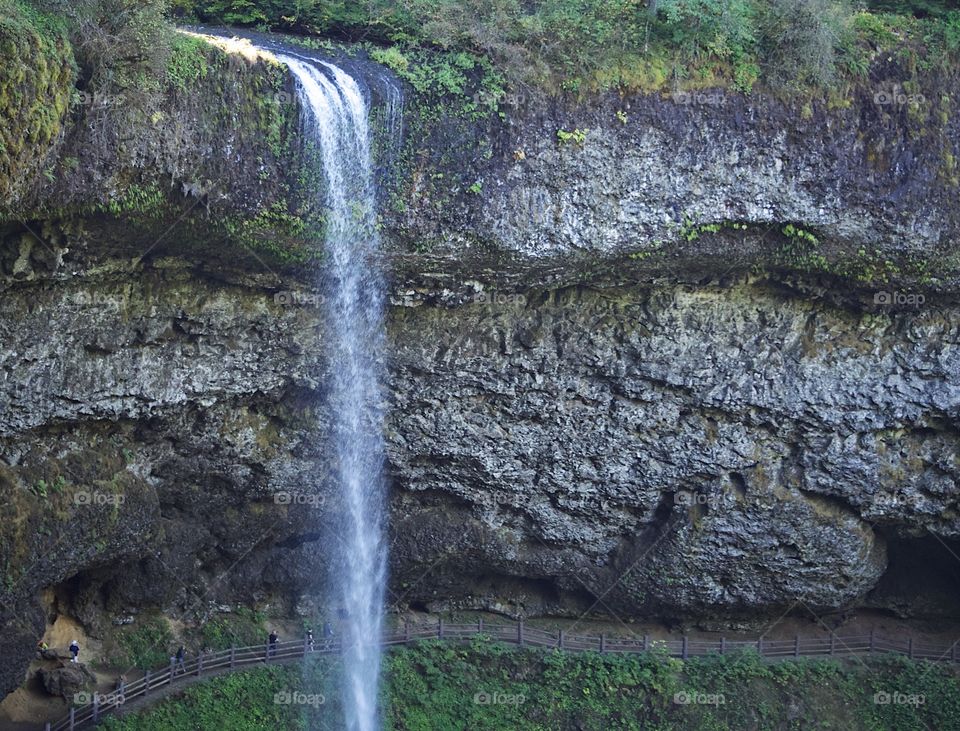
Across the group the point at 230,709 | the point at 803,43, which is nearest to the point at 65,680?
the point at 230,709

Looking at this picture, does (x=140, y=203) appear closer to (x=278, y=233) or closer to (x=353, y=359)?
(x=278, y=233)

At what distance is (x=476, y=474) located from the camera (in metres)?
25.2

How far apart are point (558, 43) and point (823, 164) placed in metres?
4.95

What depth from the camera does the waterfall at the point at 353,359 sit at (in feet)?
67.8

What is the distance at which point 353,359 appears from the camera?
76.6 ft

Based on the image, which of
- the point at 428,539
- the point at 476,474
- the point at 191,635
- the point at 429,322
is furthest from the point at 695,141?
the point at 191,635

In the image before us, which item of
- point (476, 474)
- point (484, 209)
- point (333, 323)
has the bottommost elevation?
point (476, 474)

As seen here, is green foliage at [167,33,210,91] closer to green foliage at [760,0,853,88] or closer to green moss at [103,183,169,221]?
green moss at [103,183,169,221]

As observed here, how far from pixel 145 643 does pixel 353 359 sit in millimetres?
6701

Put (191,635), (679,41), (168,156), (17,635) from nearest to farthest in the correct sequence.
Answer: (168,156) < (17,635) < (679,41) < (191,635)

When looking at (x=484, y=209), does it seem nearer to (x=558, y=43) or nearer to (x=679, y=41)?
(x=558, y=43)

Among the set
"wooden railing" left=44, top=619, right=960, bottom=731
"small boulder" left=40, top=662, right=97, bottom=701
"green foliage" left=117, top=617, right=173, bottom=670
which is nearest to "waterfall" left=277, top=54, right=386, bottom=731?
"wooden railing" left=44, top=619, right=960, bottom=731

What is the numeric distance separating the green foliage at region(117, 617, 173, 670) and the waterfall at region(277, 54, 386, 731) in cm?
342

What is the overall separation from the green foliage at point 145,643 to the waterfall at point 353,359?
342 centimetres
